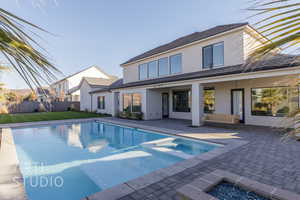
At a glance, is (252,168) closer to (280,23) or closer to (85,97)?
(280,23)

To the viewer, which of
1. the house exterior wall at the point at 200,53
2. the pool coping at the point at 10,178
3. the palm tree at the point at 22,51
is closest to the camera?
the palm tree at the point at 22,51

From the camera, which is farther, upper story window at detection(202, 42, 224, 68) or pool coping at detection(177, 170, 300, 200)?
upper story window at detection(202, 42, 224, 68)

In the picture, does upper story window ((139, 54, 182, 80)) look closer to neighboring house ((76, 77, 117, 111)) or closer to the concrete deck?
the concrete deck

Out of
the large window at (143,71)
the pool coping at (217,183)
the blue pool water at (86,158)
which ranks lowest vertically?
the blue pool water at (86,158)

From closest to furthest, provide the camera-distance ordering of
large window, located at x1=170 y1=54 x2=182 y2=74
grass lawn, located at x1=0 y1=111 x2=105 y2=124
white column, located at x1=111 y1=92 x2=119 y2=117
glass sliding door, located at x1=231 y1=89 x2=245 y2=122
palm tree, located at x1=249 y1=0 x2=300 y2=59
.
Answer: palm tree, located at x1=249 y1=0 x2=300 y2=59 < glass sliding door, located at x1=231 y1=89 x2=245 y2=122 < large window, located at x1=170 y1=54 x2=182 y2=74 < grass lawn, located at x1=0 y1=111 x2=105 y2=124 < white column, located at x1=111 y1=92 x2=119 y2=117

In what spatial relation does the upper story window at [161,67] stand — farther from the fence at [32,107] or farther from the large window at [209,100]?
the fence at [32,107]

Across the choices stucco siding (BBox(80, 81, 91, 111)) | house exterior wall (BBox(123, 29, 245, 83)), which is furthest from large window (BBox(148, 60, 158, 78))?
stucco siding (BBox(80, 81, 91, 111))

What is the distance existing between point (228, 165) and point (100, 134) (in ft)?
28.7

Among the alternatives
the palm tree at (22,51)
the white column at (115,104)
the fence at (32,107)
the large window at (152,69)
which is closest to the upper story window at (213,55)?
the large window at (152,69)

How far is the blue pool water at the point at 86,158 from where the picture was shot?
451 cm

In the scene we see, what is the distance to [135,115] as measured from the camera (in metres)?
15.1

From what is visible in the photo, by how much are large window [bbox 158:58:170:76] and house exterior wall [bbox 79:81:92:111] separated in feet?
43.5

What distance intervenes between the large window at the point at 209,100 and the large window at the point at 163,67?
3.99 m

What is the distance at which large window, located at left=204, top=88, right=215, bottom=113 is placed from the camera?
12623 mm
